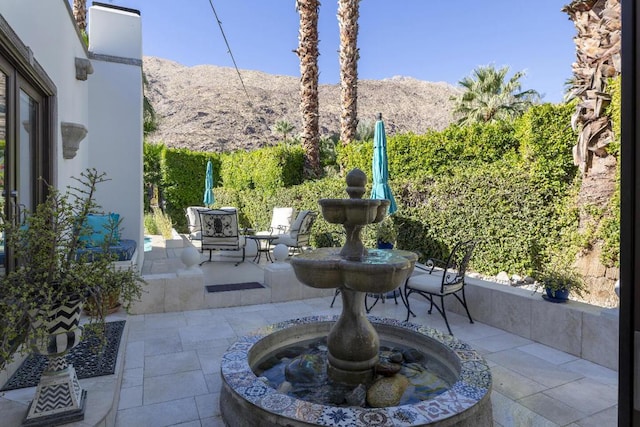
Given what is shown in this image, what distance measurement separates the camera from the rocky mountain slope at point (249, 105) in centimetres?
3762

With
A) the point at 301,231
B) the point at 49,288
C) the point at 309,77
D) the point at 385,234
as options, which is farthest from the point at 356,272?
the point at 309,77

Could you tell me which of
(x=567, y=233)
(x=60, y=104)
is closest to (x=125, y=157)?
(x=60, y=104)

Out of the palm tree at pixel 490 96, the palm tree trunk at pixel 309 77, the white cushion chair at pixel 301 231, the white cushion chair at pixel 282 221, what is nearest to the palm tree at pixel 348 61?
the palm tree trunk at pixel 309 77

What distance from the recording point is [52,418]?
2004 mm

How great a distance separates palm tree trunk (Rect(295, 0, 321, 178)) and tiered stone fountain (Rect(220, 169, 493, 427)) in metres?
8.68

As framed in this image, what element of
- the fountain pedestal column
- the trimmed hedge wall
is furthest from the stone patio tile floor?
the trimmed hedge wall

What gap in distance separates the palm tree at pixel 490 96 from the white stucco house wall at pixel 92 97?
12.5 meters

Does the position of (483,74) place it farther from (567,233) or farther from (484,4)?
(567,233)

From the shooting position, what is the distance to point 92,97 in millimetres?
6090

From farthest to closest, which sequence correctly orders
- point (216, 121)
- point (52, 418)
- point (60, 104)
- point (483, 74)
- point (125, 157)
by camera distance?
1. point (216, 121)
2. point (483, 74)
3. point (125, 157)
4. point (60, 104)
5. point (52, 418)

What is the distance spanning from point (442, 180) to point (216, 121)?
120 ft

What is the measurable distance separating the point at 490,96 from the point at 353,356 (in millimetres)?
15674

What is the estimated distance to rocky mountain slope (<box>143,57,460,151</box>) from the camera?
37625 mm

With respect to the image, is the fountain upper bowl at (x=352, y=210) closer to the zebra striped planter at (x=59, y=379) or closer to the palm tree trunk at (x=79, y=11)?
the zebra striped planter at (x=59, y=379)
